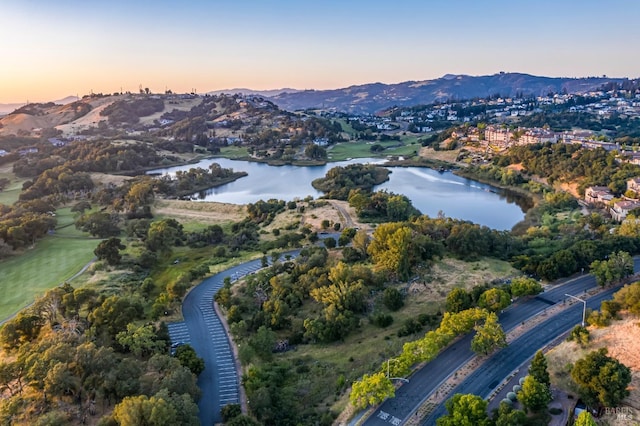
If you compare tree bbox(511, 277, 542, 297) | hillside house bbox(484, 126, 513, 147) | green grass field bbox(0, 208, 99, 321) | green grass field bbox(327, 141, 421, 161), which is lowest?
green grass field bbox(0, 208, 99, 321)

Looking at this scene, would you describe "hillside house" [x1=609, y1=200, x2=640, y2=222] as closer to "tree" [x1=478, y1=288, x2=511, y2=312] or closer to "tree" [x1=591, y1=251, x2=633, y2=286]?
"tree" [x1=591, y1=251, x2=633, y2=286]

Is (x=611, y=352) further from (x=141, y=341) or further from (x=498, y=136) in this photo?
(x=498, y=136)

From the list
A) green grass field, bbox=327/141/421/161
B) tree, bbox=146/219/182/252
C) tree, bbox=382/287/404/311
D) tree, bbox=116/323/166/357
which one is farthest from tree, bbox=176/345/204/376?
green grass field, bbox=327/141/421/161

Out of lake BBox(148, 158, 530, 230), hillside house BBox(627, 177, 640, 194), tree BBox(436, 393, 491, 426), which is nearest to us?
tree BBox(436, 393, 491, 426)

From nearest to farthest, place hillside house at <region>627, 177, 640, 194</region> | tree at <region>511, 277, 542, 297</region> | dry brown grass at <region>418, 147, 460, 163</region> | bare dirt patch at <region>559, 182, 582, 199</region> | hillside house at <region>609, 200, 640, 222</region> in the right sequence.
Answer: tree at <region>511, 277, 542, 297</region>, hillside house at <region>609, 200, 640, 222</region>, hillside house at <region>627, 177, 640, 194</region>, bare dirt patch at <region>559, 182, 582, 199</region>, dry brown grass at <region>418, 147, 460, 163</region>

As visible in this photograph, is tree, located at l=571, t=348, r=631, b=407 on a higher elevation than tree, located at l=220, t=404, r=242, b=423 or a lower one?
higher
